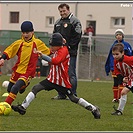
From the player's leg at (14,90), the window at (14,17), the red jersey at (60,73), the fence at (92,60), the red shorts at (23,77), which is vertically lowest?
the fence at (92,60)

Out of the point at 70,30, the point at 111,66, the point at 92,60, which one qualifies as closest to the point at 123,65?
the point at 70,30

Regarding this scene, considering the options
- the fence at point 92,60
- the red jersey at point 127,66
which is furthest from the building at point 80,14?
the red jersey at point 127,66

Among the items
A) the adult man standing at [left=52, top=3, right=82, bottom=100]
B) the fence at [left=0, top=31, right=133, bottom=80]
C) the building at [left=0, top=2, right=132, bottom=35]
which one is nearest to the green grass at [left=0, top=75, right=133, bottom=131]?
the adult man standing at [left=52, top=3, right=82, bottom=100]

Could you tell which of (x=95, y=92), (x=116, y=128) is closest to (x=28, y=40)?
(x=116, y=128)

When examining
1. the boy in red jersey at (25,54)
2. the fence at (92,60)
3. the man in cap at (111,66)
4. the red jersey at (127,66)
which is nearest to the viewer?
the red jersey at (127,66)

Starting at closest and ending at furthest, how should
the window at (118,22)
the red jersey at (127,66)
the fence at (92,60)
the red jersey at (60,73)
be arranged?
the red jersey at (60,73) → the red jersey at (127,66) → the fence at (92,60) → the window at (118,22)

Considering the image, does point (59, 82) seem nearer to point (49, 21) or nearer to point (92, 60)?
point (92, 60)

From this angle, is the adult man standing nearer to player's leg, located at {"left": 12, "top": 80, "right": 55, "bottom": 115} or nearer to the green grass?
the green grass

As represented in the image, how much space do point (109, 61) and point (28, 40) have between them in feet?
11.9

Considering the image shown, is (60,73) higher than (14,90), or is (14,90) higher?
(60,73)

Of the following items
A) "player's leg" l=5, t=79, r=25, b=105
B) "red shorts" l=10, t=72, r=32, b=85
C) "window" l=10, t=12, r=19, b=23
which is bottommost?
"player's leg" l=5, t=79, r=25, b=105

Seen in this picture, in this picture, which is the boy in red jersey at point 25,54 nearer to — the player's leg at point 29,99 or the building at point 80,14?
the player's leg at point 29,99

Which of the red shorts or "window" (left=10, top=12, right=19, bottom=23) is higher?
"window" (left=10, top=12, right=19, bottom=23)

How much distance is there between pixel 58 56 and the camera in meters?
9.88
